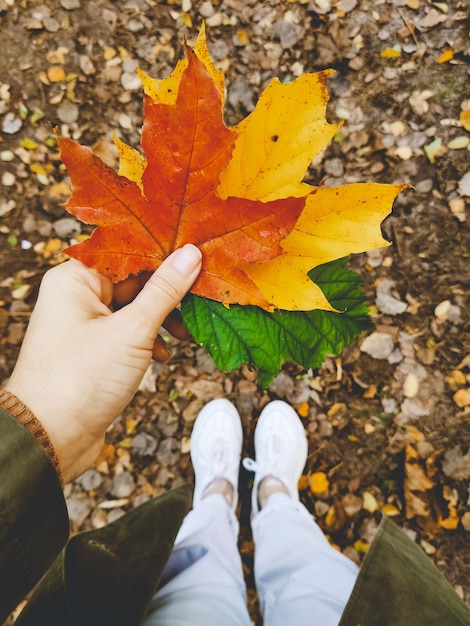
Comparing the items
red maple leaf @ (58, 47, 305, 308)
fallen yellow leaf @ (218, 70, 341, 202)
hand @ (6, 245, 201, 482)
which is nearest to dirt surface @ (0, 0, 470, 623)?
hand @ (6, 245, 201, 482)

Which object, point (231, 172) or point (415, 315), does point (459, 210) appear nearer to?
point (415, 315)

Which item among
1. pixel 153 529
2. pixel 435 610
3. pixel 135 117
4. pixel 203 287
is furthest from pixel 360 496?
pixel 135 117

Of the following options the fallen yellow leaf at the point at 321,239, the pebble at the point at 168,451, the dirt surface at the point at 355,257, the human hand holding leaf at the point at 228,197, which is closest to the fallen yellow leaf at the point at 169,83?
the human hand holding leaf at the point at 228,197

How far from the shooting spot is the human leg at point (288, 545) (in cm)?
146

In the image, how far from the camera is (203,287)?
3.02 ft

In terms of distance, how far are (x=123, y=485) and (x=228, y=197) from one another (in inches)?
62.5

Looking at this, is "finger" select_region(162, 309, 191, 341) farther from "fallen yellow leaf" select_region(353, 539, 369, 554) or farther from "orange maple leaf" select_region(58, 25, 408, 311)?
"fallen yellow leaf" select_region(353, 539, 369, 554)

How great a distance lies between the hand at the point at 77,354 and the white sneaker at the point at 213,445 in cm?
97

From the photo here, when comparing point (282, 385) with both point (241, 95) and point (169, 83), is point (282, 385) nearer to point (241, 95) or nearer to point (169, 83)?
point (241, 95)

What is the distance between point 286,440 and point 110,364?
3.73ft

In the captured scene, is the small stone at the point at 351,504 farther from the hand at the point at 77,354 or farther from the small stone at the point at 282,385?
the hand at the point at 77,354

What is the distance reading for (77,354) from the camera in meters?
1.01

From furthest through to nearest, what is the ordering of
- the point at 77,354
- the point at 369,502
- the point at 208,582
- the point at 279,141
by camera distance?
the point at 369,502 → the point at 208,582 → the point at 77,354 → the point at 279,141

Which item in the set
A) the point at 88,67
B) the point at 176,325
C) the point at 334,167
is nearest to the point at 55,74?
the point at 88,67
